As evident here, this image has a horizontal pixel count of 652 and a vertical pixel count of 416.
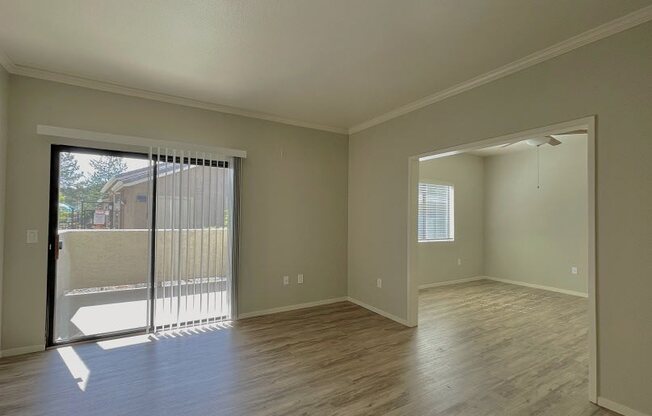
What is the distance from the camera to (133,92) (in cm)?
344

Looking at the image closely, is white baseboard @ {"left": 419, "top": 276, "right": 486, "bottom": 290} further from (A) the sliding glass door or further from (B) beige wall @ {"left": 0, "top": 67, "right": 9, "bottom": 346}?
(B) beige wall @ {"left": 0, "top": 67, "right": 9, "bottom": 346}

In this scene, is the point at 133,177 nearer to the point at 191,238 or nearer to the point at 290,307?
the point at 191,238

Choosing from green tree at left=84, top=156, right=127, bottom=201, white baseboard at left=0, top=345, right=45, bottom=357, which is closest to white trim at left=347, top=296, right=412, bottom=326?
green tree at left=84, top=156, right=127, bottom=201

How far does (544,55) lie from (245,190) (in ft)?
11.6

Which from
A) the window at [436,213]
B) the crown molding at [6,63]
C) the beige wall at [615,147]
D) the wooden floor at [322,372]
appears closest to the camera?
the beige wall at [615,147]

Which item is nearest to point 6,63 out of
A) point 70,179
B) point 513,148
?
point 70,179

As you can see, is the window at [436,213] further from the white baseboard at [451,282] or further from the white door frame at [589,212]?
the white door frame at [589,212]

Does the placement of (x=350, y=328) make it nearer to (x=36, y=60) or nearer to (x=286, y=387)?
(x=286, y=387)

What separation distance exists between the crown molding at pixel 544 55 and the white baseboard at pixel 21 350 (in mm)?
4861

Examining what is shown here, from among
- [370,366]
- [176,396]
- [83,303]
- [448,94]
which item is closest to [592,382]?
[370,366]

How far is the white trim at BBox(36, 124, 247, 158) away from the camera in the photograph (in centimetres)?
301

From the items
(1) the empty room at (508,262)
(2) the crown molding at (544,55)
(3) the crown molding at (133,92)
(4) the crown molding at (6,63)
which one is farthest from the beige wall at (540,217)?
(4) the crown molding at (6,63)

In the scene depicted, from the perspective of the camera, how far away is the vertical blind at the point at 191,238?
11.7ft

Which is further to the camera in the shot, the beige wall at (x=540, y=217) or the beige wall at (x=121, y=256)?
the beige wall at (x=540, y=217)
